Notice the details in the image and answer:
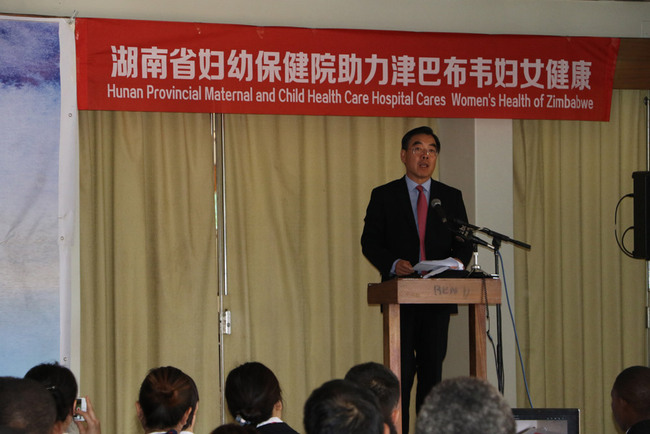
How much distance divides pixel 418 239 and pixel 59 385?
2125 mm

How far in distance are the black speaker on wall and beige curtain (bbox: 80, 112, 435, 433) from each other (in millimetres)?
1628

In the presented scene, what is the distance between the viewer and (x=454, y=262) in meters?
3.96

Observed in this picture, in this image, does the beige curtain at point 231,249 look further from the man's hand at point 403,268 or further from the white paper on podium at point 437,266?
the white paper on podium at point 437,266

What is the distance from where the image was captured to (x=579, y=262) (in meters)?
6.29

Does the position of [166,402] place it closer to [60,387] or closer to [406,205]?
[60,387]

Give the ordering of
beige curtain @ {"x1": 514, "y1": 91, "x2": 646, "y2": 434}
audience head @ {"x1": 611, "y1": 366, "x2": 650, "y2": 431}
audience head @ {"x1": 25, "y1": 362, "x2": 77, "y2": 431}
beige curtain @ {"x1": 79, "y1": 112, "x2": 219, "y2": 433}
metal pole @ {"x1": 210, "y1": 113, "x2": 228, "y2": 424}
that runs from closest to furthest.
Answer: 1. audience head @ {"x1": 25, "y1": 362, "x2": 77, "y2": 431}
2. audience head @ {"x1": 611, "y1": 366, "x2": 650, "y2": 431}
3. beige curtain @ {"x1": 79, "y1": 112, "x2": 219, "y2": 433}
4. metal pole @ {"x1": 210, "y1": 113, "x2": 228, "y2": 424}
5. beige curtain @ {"x1": 514, "y1": 91, "x2": 646, "y2": 434}

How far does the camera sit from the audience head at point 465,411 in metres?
1.84

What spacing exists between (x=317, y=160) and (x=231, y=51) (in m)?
0.99

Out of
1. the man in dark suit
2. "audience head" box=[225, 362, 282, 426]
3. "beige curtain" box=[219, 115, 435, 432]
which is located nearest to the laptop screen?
the man in dark suit

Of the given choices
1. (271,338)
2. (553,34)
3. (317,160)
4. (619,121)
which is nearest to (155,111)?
(317,160)

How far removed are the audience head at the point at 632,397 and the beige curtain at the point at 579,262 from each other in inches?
109

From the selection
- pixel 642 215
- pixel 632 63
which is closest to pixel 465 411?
pixel 642 215

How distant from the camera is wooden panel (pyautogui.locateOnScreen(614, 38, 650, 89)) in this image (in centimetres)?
607

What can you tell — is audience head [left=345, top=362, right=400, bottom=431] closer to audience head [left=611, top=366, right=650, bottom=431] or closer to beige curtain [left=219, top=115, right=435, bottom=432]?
audience head [left=611, top=366, right=650, bottom=431]
